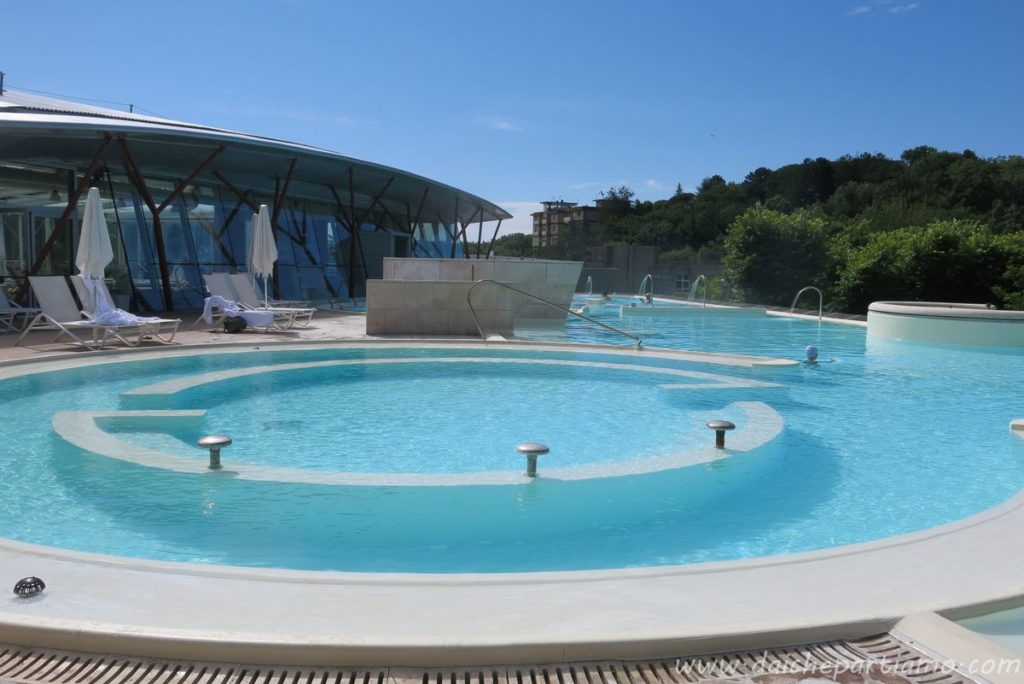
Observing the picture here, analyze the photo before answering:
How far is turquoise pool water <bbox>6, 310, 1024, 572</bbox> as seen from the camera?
4395mm

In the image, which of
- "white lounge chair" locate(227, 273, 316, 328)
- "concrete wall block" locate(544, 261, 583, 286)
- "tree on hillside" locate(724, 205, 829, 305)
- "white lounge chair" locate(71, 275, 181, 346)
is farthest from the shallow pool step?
"tree on hillside" locate(724, 205, 829, 305)

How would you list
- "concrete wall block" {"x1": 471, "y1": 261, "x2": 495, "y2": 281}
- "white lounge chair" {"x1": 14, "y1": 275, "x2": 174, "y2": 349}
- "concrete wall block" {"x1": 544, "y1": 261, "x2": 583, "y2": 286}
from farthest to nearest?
"concrete wall block" {"x1": 544, "y1": 261, "x2": 583, "y2": 286} → "concrete wall block" {"x1": 471, "y1": 261, "x2": 495, "y2": 281} → "white lounge chair" {"x1": 14, "y1": 275, "x2": 174, "y2": 349}

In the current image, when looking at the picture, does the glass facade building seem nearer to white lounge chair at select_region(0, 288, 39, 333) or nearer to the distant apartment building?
white lounge chair at select_region(0, 288, 39, 333)

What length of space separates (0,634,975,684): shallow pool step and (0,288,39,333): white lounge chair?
11989 millimetres

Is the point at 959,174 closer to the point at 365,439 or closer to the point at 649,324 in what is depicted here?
the point at 649,324

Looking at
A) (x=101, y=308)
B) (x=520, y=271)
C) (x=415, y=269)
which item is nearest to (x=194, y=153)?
(x=415, y=269)

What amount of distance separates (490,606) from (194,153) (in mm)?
17847

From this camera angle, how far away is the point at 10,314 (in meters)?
13.0

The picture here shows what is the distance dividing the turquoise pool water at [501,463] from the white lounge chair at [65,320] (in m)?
1.48

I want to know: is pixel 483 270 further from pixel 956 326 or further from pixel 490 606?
pixel 490 606

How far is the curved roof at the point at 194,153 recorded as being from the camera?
46.3ft

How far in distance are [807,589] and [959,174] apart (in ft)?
164

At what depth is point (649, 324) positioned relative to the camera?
19.8 meters

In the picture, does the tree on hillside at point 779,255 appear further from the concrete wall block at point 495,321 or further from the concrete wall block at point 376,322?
the concrete wall block at point 376,322
